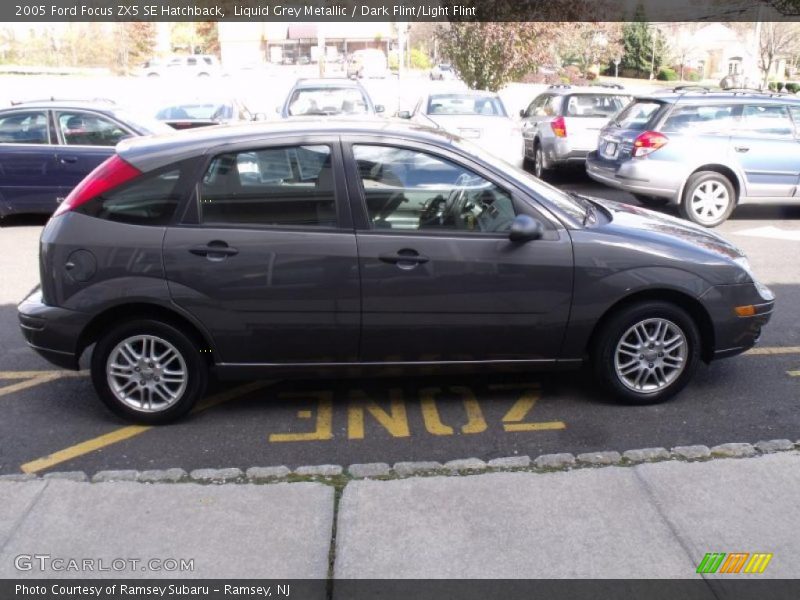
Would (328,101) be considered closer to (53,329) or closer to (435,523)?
(53,329)

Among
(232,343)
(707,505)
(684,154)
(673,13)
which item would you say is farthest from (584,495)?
(673,13)

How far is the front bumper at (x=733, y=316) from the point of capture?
4.68 meters

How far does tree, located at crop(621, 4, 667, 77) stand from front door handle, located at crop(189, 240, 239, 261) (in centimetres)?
4856

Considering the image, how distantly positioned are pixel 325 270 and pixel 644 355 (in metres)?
1.92

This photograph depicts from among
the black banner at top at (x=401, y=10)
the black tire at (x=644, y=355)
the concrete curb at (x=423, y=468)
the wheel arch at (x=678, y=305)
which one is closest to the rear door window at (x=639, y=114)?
the wheel arch at (x=678, y=305)

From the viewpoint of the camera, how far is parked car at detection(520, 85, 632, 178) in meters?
13.7

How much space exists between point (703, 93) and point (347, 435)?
849 cm

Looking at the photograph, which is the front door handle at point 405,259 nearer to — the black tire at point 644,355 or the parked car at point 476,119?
the black tire at point 644,355

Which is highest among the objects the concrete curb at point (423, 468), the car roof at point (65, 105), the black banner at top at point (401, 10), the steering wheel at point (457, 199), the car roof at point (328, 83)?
the black banner at top at point (401, 10)

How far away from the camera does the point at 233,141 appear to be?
4.51m

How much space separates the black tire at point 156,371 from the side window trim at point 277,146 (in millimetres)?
611

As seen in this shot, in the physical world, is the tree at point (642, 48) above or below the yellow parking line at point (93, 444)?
above

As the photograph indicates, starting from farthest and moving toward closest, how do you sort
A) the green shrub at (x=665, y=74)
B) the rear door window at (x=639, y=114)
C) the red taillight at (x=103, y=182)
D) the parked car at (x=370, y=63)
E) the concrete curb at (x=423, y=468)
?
the green shrub at (x=665, y=74), the parked car at (x=370, y=63), the rear door window at (x=639, y=114), the red taillight at (x=103, y=182), the concrete curb at (x=423, y=468)

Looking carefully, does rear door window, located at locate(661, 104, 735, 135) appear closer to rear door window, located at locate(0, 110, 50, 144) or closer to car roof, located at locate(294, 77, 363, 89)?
car roof, located at locate(294, 77, 363, 89)
